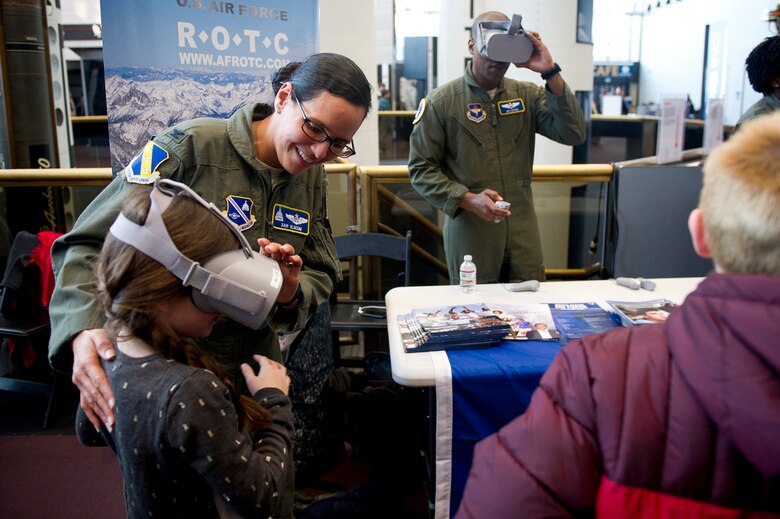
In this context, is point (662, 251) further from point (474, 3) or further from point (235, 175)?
point (474, 3)

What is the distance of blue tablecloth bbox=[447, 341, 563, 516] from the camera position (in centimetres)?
168

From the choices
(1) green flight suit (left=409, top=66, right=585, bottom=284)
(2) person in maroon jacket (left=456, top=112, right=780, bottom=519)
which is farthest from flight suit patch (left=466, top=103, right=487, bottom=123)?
(2) person in maroon jacket (left=456, top=112, right=780, bottom=519)

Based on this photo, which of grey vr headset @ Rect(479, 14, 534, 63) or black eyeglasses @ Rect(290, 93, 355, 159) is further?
grey vr headset @ Rect(479, 14, 534, 63)

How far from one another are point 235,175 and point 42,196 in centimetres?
266

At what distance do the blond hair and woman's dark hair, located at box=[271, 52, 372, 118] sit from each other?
2.95ft

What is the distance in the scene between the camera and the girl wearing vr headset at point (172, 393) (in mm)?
1065

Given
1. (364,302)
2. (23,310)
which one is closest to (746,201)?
(364,302)

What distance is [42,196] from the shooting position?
3.69 metres

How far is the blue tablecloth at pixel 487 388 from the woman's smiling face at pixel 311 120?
2.13ft

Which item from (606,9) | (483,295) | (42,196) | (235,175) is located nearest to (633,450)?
(235,175)

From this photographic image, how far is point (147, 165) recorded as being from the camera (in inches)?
56.4

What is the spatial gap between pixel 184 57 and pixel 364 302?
1465mm

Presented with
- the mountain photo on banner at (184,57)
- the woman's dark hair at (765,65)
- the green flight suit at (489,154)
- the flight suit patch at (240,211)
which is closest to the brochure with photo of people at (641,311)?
the green flight suit at (489,154)

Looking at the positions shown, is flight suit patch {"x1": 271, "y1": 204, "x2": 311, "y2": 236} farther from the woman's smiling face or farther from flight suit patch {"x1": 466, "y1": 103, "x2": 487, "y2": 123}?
flight suit patch {"x1": 466, "y1": 103, "x2": 487, "y2": 123}
